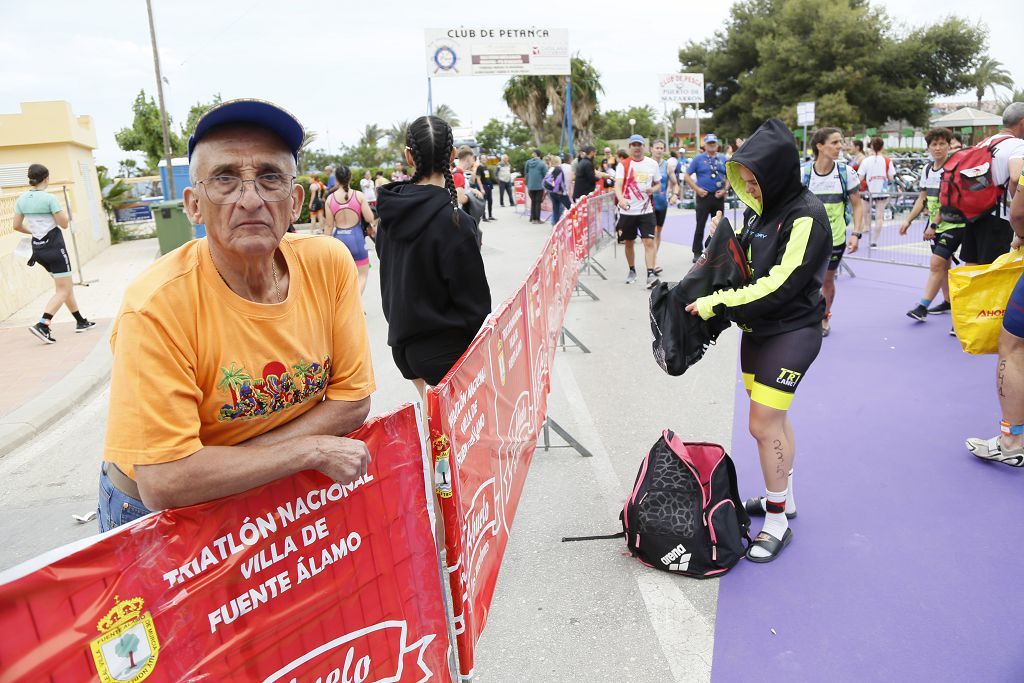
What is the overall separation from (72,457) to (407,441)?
4649 mm

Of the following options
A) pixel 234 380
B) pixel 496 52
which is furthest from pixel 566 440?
pixel 496 52

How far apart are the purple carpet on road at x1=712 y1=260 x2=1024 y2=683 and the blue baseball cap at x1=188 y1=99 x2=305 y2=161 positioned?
2.54 meters

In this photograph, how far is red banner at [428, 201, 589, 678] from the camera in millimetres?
2422

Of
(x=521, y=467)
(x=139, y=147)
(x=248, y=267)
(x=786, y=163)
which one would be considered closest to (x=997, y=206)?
(x=786, y=163)

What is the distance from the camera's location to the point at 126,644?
4.90 feet

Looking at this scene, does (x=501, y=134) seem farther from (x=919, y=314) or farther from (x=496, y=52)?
(x=919, y=314)

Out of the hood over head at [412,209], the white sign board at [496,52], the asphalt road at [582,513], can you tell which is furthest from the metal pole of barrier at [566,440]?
the white sign board at [496,52]

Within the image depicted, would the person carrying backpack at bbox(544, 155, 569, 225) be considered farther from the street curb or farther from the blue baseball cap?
the blue baseball cap

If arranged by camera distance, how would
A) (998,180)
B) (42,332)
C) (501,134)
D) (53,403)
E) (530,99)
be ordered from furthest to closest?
(501,134) → (530,99) → (42,332) → (53,403) → (998,180)

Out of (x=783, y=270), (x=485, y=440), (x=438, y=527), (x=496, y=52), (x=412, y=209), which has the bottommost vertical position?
(x=438, y=527)

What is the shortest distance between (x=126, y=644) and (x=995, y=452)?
15.8 ft

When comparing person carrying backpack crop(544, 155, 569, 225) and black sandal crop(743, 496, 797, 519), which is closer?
black sandal crop(743, 496, 797, 519)

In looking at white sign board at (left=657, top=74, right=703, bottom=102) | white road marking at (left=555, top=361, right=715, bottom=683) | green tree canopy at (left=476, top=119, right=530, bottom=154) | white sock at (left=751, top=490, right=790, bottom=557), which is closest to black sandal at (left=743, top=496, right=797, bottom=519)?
white sock at (left=751, top=490, right=790, bottom=557)

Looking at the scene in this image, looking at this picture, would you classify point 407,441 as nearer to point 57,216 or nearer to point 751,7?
point 57,216
